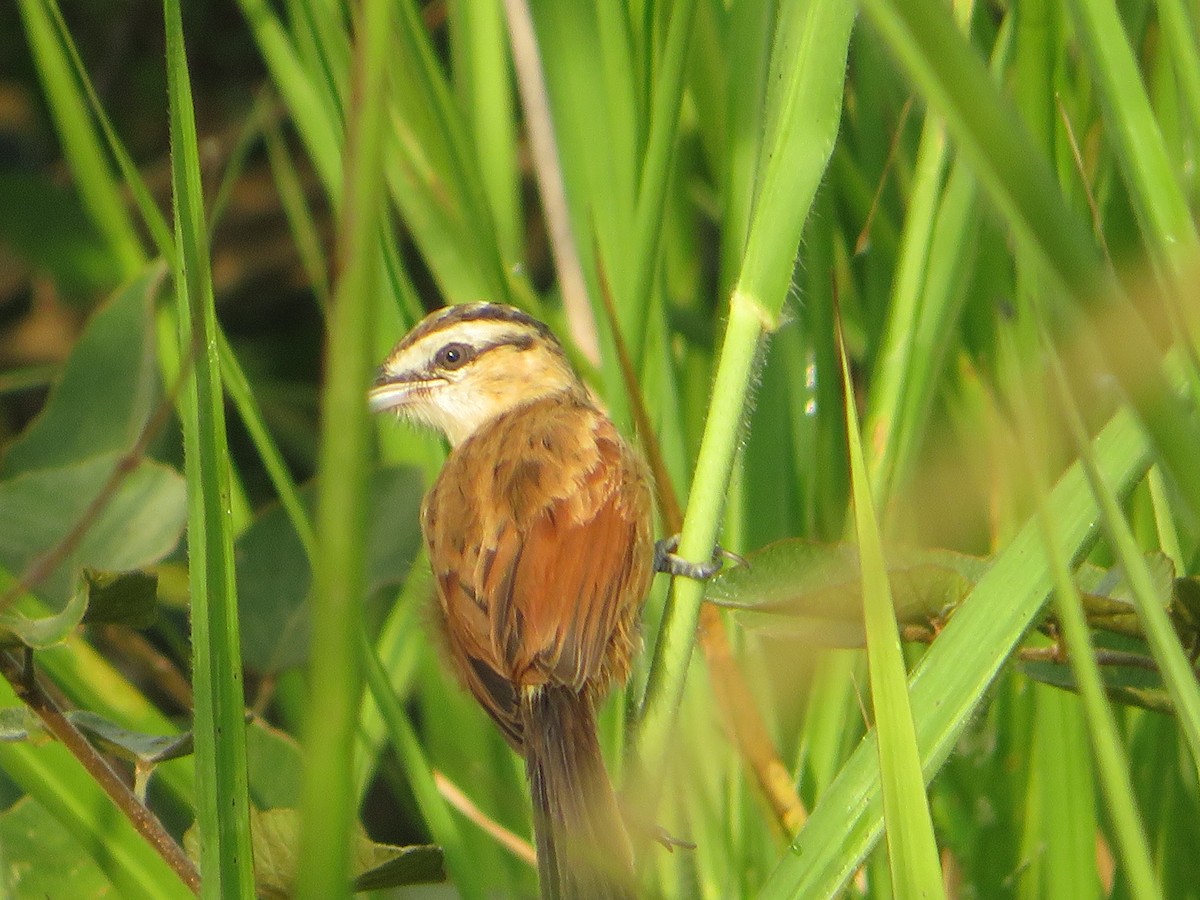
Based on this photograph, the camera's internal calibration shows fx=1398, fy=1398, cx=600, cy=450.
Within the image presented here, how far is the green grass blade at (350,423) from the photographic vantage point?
752 millimetres

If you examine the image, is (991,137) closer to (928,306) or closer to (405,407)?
(928,306)

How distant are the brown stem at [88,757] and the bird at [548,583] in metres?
0.39

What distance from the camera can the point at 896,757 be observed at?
120cm

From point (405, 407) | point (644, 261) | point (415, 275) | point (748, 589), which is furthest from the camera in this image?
point (415, 275)

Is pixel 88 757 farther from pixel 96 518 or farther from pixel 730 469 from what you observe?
pixel 730 469

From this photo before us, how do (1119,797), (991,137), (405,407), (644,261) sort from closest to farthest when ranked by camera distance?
(991,137) → (1119,797) → (644,261) → (405,407)

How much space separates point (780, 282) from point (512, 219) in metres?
0.88

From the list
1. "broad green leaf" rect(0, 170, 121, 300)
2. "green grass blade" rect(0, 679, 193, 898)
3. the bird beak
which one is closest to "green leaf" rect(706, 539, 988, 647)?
"green grass blade" rect(0, 679, 193, 898)

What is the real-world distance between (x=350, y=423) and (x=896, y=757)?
656 mm

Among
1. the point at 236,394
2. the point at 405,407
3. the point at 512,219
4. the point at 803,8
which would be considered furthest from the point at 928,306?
the point at 405,407

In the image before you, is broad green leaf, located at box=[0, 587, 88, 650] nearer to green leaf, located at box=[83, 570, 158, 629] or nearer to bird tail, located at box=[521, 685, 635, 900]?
green leaf, located at box=[83, 570, 158, 629]

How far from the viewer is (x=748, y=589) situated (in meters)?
1.47

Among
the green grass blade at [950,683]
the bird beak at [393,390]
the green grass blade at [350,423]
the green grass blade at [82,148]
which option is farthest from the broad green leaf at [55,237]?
the green grass blade at [350,423]

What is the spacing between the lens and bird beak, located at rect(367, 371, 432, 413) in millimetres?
2627
